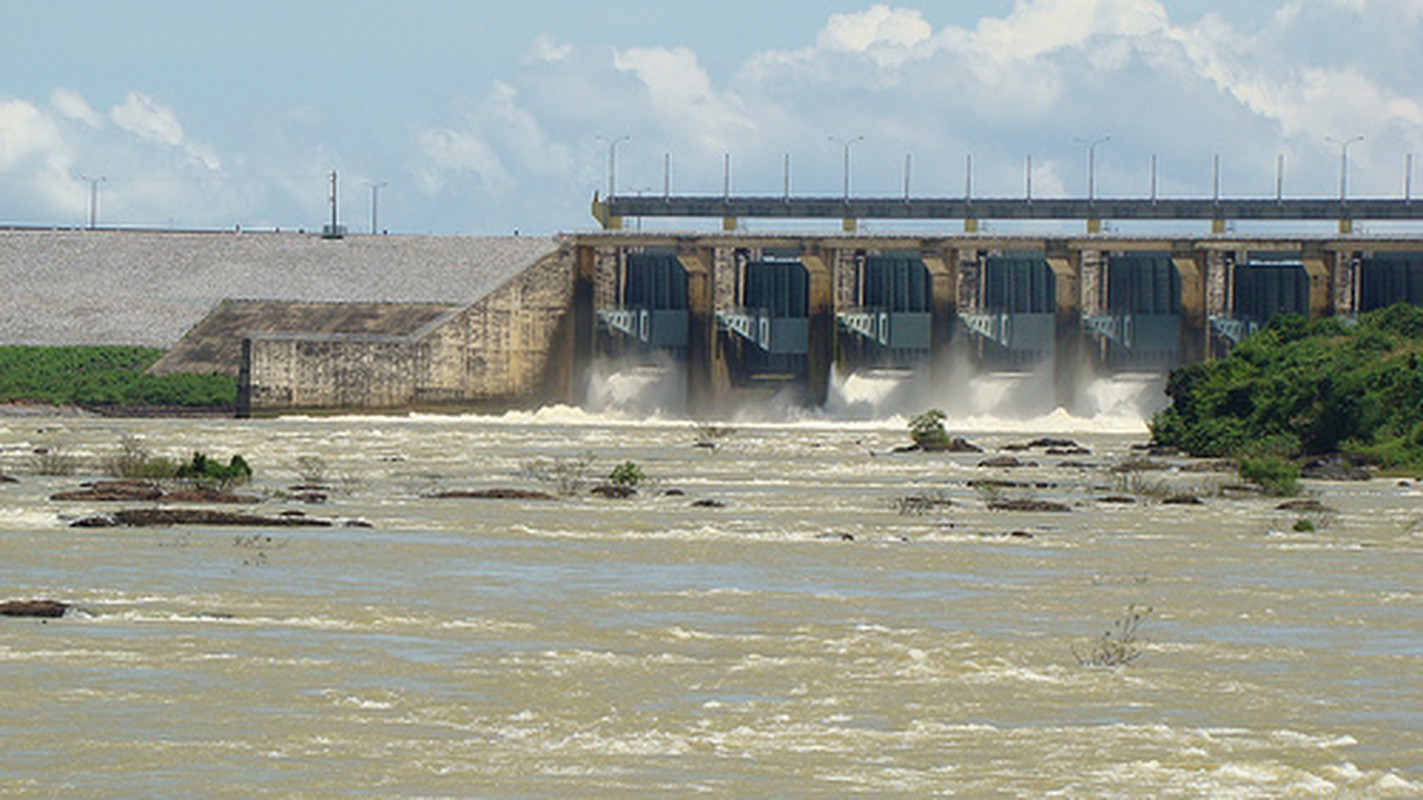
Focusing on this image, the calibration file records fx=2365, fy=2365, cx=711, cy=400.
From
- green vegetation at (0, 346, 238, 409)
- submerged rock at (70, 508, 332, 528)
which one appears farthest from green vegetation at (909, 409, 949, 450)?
green vegetation at (0, 346, 238, 409)

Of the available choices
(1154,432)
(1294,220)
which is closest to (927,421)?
(1154,432)

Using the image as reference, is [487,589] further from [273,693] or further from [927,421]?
[927,421]

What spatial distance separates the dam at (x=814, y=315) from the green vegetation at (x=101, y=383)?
7.16 ft

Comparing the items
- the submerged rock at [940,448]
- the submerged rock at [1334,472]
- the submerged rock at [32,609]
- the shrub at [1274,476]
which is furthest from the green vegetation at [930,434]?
the submerged rock at [32,609]

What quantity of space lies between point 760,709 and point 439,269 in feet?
331

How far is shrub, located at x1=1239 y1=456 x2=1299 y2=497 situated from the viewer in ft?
150

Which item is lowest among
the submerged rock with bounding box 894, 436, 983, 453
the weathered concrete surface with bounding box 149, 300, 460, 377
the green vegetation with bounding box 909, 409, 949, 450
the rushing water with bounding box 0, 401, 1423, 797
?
the rushing water with bounding box 0, 401, 1423, 797

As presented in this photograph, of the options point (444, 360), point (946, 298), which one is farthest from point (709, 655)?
point (946, 298)

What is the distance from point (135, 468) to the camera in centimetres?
4450

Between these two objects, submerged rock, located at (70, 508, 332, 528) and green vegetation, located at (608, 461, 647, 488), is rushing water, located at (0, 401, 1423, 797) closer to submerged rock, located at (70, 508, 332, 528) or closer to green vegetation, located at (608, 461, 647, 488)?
submerged rock, located at (70, 508, 332, 528)

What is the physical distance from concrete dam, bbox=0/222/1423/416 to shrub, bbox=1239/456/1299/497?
45.1 metres

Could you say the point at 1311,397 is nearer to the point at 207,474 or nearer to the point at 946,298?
the point at 207,474

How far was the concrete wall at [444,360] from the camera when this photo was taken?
9119 centimetres

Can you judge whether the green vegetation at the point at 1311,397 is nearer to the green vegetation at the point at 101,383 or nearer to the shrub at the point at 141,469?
the shrub at the point at 141,469
